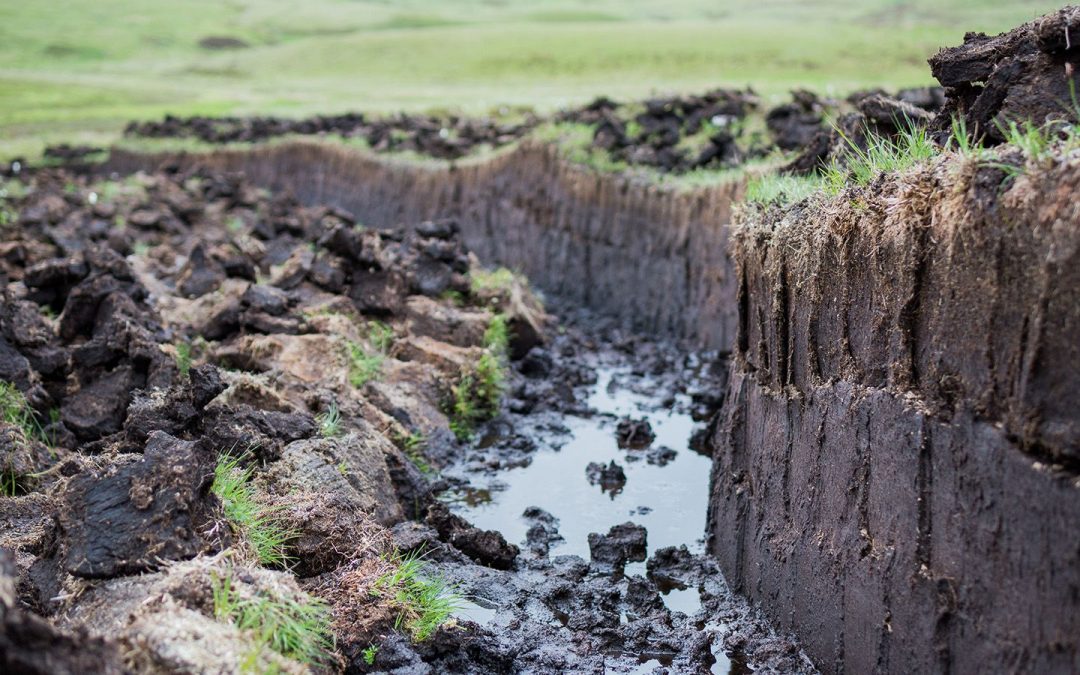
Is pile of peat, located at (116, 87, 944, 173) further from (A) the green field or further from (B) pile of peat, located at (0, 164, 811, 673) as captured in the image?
(A) the green field

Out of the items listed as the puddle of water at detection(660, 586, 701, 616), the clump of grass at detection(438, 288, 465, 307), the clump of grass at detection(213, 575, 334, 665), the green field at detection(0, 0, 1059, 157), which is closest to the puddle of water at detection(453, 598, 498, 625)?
the puddle of water at detection(660, 586, 701, 616)

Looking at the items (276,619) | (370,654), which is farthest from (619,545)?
(276,619)

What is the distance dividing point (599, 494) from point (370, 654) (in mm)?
3542

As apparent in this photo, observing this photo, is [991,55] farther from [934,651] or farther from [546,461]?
[546,461]

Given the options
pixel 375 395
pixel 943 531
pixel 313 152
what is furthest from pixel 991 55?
pixel 313 152

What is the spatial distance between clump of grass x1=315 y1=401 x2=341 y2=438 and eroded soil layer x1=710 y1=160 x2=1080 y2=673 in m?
2.67

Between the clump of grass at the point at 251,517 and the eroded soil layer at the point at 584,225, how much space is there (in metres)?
5.33

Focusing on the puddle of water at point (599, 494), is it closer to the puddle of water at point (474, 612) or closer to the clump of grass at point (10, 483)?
the puddle of water at point (474, 612)

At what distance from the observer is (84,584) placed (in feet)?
14.5

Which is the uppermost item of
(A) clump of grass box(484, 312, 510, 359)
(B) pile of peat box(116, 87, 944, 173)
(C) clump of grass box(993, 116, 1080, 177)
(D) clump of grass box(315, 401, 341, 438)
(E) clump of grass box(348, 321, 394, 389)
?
(C) clump of grass box(993, 116, 1080, 177)

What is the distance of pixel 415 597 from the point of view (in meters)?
5.61

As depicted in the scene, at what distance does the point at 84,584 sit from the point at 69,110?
48.7 meters

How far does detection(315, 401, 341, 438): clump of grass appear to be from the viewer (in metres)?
7.24

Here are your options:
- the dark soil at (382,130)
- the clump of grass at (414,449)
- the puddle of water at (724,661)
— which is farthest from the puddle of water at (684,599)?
the dark soil at (382,130)
